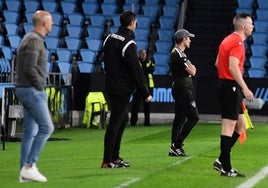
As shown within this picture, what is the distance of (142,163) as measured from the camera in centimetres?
1176

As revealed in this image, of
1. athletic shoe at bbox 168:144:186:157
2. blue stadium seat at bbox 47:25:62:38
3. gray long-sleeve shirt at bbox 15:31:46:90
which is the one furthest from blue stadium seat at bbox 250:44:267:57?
gray long-sleeve shirt at bbox 15:31:46:90

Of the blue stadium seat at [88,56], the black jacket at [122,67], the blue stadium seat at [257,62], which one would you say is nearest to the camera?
the black jacket at [122,67]

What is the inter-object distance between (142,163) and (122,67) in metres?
1.58

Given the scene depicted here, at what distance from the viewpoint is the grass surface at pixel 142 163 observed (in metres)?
Result: 9.72

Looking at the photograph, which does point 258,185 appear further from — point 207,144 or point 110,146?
point 207,144

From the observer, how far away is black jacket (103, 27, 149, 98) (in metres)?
10.8

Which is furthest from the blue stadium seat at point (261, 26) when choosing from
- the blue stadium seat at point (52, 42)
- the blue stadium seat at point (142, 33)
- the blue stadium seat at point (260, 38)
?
the blue stadium seat at point (52, 42)

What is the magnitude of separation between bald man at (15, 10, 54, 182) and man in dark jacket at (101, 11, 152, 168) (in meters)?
1.40

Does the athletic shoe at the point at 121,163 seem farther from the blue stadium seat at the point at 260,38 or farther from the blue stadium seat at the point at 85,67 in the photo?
the blue stadium seat at the point at 260,38

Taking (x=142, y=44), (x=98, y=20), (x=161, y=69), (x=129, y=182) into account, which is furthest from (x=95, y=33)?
(x=129, y=182)

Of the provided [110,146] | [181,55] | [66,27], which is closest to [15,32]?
[66,27]

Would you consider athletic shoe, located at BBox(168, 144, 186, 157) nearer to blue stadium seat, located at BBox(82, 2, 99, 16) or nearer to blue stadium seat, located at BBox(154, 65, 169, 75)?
blue stadium seat, located at BBox(154, 65, 169, 75)

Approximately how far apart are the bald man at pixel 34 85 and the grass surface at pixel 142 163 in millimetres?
343

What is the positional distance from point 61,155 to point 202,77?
941 centimetres
